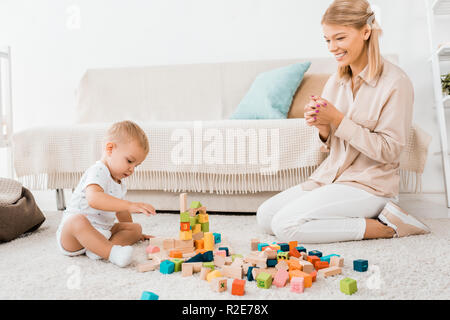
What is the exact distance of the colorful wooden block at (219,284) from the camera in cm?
80

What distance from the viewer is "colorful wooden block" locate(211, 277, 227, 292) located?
797 millimetres

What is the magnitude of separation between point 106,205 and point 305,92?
1344 millimetres

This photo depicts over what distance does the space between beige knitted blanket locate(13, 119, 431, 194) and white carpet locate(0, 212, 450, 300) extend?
393 mm

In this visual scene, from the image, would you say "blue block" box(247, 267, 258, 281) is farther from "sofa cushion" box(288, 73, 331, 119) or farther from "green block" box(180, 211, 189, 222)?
"sofa cushion" box(288, 73, 331, 119)

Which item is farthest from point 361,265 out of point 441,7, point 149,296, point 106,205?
point 441,7

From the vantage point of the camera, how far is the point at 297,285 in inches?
31.3

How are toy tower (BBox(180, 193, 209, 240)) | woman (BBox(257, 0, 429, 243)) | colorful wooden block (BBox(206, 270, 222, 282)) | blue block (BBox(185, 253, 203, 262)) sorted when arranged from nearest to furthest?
colorful wooden block (BBox(206, 270, 222, 282)) < blue block (BBox(185, 253, 203, 262)) < toy tower (BBox(180, 193, 209, 240)) < woman (BBox(257, 0, 429, 243))

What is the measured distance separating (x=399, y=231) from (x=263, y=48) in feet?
5.31

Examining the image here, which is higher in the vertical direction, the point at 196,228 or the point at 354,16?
the point at 354,16

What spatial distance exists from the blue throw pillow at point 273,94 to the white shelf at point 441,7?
0.77 metres

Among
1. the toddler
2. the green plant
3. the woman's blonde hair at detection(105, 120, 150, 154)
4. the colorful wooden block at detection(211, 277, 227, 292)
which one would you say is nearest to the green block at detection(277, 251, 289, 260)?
the colorful wooden block at detection(211, 277, 227, 292)

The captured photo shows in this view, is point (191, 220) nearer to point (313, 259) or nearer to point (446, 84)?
point (313, 259)

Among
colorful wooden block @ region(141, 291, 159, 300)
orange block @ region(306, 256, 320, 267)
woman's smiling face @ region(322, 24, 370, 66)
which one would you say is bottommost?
orange block @ region(306, 256, 320, 267)

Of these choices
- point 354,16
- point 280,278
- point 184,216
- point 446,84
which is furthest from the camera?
point 446,84
